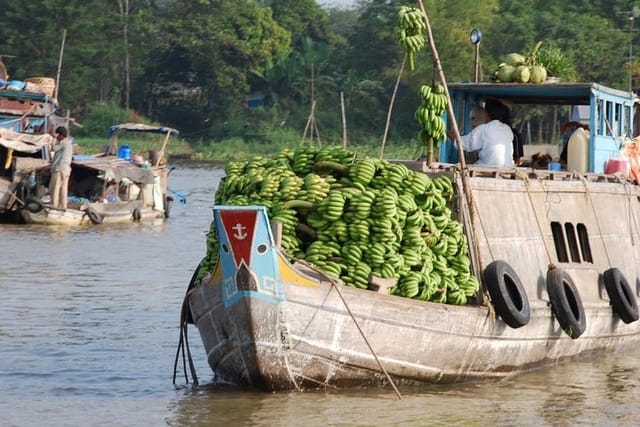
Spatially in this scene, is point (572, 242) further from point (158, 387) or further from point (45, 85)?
point (45, 85)

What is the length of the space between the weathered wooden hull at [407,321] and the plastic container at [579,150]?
0.64 metres

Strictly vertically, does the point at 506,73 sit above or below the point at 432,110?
above

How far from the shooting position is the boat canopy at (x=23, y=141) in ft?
80.0

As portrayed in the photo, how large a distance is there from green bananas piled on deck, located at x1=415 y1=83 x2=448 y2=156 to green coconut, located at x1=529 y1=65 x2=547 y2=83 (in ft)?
6.70

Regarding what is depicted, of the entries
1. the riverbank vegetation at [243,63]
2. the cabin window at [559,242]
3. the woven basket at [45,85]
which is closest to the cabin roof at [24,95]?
the woven basket at [45,85]

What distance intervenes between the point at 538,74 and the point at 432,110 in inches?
87.8

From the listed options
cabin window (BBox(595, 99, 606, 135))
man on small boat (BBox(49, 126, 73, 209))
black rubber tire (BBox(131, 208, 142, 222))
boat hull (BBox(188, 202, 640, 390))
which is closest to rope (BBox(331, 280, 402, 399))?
boat hull (BBox(188, 202, 640, 390))

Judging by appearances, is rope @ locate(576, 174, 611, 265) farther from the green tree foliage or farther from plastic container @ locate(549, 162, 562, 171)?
the green tree foliage

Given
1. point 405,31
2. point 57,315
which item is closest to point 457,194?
point 405,31

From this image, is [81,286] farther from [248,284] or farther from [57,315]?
[248,284]

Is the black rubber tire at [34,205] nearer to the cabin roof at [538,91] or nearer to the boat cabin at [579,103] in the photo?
the boat cabin at [579,103]

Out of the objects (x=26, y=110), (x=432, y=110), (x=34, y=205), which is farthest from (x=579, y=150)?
(x=26, y=110)

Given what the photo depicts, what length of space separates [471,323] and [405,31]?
2.13 metres

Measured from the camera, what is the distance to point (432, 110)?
9852 millimetres
